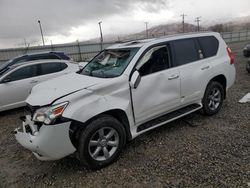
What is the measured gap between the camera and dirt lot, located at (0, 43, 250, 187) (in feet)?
9.57

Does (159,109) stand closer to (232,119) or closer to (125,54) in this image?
(125,54)

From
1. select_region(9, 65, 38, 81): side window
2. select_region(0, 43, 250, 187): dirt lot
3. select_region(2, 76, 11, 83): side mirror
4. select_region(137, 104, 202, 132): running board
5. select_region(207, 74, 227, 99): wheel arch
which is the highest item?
select_region(9, 65, 38, 81): side window

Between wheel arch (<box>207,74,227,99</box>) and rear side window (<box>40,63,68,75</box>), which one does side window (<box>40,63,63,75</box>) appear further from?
wheel arch (<box>207,74,227,99</box>)

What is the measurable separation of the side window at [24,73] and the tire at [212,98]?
16.4 feet

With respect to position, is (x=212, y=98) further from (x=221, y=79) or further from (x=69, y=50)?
(x=69, y=50)

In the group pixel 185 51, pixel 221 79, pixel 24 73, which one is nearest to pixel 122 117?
pixel 185 51

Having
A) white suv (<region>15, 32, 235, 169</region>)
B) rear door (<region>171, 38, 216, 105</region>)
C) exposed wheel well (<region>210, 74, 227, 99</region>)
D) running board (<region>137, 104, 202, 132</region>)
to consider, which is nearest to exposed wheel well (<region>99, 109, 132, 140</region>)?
white suv (<region>15, 32, 235, 169</region>)

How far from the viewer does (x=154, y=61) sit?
12.5 ft

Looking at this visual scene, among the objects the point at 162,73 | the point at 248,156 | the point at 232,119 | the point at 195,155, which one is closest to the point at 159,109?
the point at 162,73

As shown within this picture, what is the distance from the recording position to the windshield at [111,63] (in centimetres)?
363

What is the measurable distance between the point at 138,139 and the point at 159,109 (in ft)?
2.39

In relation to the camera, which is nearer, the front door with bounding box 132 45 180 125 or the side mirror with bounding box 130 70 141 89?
the side mirror with bounding box 130 70 141 89

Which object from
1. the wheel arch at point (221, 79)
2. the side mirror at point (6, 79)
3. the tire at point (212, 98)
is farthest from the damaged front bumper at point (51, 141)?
the side mirror at point (6, 79)

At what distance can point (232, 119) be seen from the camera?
15.2ft
